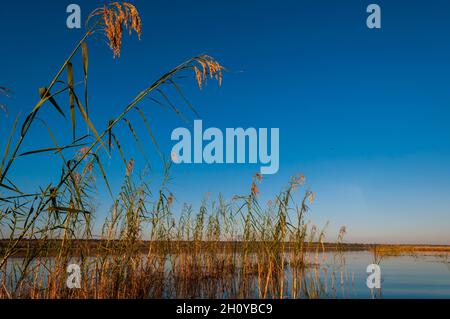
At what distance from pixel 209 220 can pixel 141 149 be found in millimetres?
7969

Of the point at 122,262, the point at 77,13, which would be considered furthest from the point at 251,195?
the point at 77,13

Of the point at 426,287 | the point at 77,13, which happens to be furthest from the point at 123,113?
the point at 426,287

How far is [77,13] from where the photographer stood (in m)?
4.30

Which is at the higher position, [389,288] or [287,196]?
[287,196]

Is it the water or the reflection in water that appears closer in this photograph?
the reflection in water

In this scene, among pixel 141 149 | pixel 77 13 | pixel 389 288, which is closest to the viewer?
pixel 141 149

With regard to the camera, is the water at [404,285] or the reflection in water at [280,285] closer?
the reflection in water at [280,285]

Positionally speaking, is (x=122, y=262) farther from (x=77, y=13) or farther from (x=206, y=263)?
(x=206, y=263)

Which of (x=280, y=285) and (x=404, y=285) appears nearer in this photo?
(x=280, y=285)

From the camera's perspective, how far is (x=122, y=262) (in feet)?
19.2

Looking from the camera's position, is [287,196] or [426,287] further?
[426,287]
